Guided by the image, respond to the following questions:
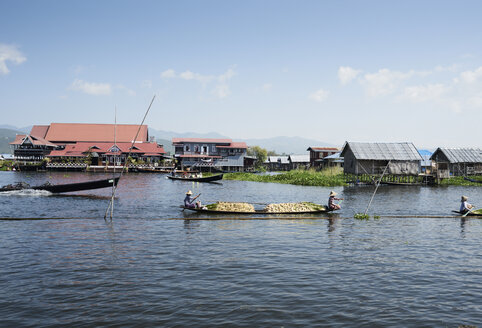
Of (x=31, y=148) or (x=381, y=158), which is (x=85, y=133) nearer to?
(x=31, y=148)

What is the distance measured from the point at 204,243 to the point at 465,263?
9.52 metres

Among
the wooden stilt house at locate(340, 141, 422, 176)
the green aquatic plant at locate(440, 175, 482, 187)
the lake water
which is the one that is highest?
the wooden stilt house at locate(340, 141, 422, 176)

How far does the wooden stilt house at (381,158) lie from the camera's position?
49.6m

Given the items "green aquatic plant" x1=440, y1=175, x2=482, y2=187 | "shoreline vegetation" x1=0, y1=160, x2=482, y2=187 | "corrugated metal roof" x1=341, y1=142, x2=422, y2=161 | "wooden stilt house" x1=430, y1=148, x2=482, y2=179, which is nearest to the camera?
"shoreline vegetation" x1=0, y1=160, x2=482, y2=187

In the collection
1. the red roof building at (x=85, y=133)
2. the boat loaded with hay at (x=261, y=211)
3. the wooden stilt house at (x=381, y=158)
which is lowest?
the boat loaded with hay at (x=261, y=211)

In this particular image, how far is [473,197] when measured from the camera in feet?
117

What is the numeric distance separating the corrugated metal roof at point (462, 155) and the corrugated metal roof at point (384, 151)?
1193 centimetres

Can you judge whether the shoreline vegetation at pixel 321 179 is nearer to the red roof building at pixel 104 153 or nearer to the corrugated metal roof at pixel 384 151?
the corrugated metal roof at pixel 384 151

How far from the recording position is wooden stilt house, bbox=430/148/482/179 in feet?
194

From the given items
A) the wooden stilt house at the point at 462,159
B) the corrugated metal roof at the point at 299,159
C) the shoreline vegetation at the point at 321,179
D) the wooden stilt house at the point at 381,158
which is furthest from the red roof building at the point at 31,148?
the wooden stilt house at the point at 462,159

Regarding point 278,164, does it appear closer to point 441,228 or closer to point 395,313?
point 441,228

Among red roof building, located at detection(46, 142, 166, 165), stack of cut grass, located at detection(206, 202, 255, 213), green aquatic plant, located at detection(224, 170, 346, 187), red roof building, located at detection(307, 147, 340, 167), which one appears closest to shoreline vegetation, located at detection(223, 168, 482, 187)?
green aquatic plant, located at detection(224, 170, 346, 187)

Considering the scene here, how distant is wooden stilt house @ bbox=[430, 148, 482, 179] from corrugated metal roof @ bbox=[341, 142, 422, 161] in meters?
11.1

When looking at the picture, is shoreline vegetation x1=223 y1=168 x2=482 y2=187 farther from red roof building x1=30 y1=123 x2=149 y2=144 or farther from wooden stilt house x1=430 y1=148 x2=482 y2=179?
red roof building x1=30 y1=123 x2=149 y2=144
